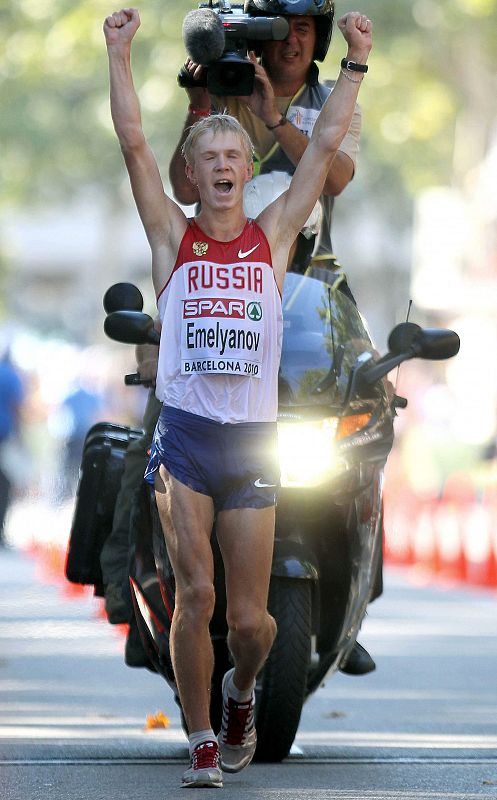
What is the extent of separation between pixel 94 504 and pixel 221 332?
1.48 metres

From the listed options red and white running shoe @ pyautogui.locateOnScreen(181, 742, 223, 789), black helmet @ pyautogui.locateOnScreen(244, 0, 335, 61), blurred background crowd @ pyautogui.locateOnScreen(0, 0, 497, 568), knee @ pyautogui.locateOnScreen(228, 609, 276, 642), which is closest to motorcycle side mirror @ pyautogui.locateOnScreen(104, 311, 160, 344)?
knee @ pyautogui.locateOnScreen(228, 609, 276, 642)

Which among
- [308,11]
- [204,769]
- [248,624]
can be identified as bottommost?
[204,769]

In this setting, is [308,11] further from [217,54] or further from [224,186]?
[224,186]

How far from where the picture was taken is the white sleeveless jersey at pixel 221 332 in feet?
21.1

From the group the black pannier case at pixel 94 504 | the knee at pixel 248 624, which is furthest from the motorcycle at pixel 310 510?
the black pannier case at pixel 94 504

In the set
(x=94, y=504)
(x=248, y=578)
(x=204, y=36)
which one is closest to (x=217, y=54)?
(x=204, y=36)

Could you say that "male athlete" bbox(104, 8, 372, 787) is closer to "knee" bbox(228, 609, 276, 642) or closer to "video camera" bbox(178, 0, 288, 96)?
"knee" bbox(228, 609, 276, 642)

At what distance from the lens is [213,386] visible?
6453 mm

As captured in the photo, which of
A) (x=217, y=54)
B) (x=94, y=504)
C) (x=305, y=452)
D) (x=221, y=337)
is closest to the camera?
(x=221, y=337)

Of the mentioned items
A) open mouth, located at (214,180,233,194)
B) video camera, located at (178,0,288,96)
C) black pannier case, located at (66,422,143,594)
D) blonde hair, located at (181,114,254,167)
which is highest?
video camera, located at (178,0,288,96)

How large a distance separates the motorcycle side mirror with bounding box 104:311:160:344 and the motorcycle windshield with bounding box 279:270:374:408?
49 cm

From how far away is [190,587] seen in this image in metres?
6.41

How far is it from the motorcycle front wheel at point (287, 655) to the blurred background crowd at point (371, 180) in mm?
12178

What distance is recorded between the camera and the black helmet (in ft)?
24.4
